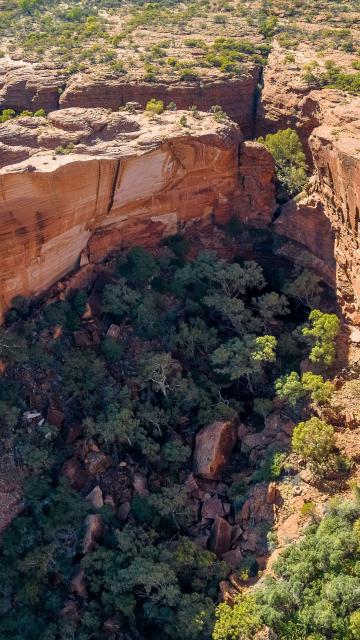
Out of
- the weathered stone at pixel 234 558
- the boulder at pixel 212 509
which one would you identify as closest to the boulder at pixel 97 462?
the boulder at pixel 212 509

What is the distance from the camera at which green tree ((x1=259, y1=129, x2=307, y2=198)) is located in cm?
3809

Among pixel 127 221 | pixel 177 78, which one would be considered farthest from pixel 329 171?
pixel 177 78

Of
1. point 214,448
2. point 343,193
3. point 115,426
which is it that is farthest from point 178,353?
point 343,193

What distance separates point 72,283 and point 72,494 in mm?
12351

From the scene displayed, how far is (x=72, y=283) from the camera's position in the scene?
35594 millimetres

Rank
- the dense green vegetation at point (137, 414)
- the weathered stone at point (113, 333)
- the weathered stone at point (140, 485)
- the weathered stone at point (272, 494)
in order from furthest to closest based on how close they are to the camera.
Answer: the weathered stone at point (113, 333)
the weathered stone at point (140, 485)
the weathered stone at point (272, 494)
the dense green vegetation at point (137, 414)

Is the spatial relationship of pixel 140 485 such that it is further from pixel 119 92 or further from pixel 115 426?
pixel 119 92

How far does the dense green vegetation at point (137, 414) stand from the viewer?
27.5 metres

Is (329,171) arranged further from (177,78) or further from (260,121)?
(177,78)

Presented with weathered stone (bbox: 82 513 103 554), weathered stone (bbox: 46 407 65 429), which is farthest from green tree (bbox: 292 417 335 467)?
weathered stone (bbox: 46 407 65 429)

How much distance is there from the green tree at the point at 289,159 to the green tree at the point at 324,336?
9372 mm

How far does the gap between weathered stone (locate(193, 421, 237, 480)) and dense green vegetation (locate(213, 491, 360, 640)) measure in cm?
650

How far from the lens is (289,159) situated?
39.2m

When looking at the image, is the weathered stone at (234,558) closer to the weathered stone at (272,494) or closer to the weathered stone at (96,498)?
the weathered stone at (272,494)
